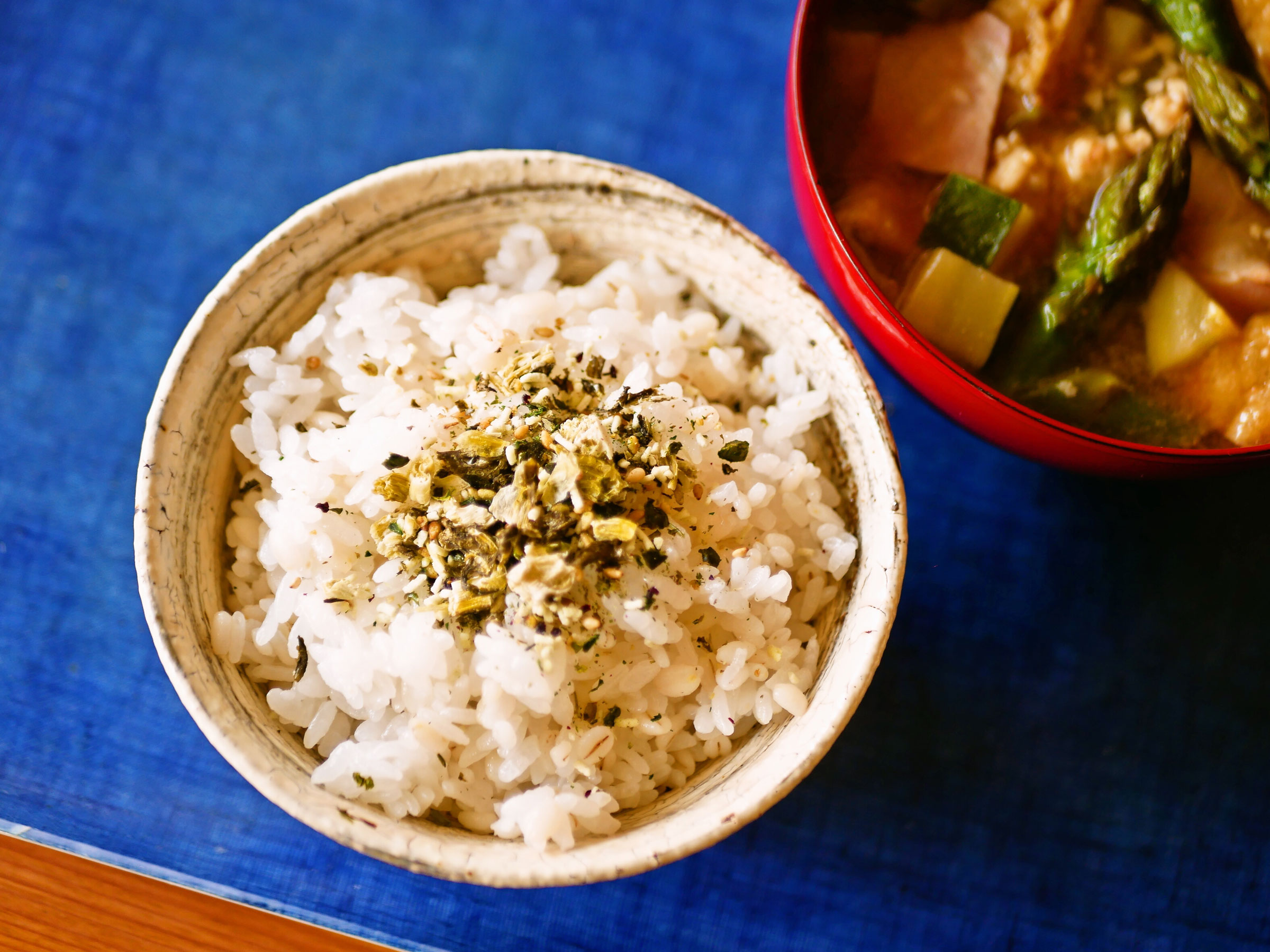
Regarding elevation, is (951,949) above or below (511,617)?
below

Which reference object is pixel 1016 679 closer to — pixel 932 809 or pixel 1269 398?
pixel 932 809

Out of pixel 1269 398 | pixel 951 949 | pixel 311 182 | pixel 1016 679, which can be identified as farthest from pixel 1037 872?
pixel 311 182

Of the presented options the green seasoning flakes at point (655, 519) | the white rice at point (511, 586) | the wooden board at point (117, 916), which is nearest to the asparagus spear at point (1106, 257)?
the white rice at point (511, 586)

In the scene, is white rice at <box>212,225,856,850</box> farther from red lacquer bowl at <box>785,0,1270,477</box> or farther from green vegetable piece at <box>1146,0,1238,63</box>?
green vegetable piece at <box>1146,0,1238,63</box>

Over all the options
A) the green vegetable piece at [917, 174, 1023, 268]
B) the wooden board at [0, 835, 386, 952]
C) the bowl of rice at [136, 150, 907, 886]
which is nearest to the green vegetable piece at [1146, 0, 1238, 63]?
the green vegetable piece at [917, 174, 1023, 268]

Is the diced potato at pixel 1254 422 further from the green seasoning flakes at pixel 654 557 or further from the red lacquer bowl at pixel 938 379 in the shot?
the green seasoning flakes at pixel 654 557

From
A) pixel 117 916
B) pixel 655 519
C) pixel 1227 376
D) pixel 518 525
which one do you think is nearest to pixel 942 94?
pixel 1227 376
